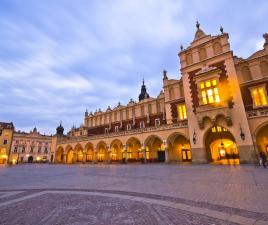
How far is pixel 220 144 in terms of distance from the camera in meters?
28.6

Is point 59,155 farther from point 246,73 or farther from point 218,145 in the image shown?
point 246,73

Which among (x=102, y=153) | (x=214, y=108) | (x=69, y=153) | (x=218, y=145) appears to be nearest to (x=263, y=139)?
(x=218, y=145)

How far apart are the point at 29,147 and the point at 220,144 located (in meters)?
71.0

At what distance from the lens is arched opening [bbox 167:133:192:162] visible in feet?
93.3

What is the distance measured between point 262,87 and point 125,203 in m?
23.9

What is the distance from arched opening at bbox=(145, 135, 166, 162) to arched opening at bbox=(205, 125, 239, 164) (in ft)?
29.8

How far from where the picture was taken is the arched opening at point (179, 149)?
28.4m

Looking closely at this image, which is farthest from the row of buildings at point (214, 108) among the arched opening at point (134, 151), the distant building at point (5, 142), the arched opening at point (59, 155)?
the distant building at point (5, 142)

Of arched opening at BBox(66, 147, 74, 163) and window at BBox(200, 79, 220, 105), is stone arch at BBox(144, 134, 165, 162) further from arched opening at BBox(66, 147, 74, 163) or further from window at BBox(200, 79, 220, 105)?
arched opening at BBox(66, 147, 74, 163)

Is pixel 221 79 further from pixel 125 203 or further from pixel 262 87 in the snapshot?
pixel 125 203

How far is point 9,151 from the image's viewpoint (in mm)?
60406

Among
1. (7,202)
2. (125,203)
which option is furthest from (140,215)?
(7,202)

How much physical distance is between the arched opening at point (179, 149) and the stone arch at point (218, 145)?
152 inches

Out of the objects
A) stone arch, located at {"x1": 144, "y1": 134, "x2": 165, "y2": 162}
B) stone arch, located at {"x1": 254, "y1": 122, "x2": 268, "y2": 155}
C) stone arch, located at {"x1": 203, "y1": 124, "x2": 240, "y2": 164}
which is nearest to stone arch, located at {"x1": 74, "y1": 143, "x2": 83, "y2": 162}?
stone arch, located at {"x1": 144, "y1": 134, "x2": 165, "y2": 162}
